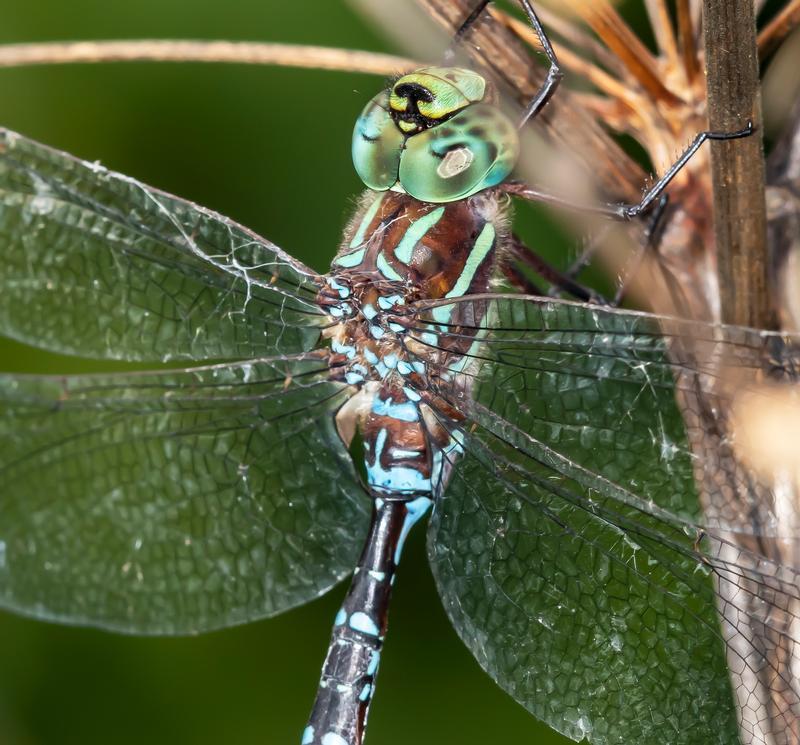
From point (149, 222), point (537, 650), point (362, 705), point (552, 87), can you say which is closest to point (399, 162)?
point (552, 87)

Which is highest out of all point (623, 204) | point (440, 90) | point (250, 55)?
point (250, 55)

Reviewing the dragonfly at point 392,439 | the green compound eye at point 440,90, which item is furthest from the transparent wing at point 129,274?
the green compound eye at point 440,90

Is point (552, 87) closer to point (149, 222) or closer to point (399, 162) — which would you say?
point (399, 162)

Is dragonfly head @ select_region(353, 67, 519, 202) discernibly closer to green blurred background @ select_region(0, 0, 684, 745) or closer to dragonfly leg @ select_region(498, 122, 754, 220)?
dragonfly leg @ select_region(498, 122, 754, 220)

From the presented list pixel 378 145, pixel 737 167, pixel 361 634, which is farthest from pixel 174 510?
pixel 737 167

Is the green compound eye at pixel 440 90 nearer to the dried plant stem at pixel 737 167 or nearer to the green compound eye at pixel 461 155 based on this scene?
the green compound eye at pixel 461 155

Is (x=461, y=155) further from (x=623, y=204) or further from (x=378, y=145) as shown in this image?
(x=623, y=204)

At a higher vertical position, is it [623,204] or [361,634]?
[623,204]

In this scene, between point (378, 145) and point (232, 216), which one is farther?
point (232, 216)
